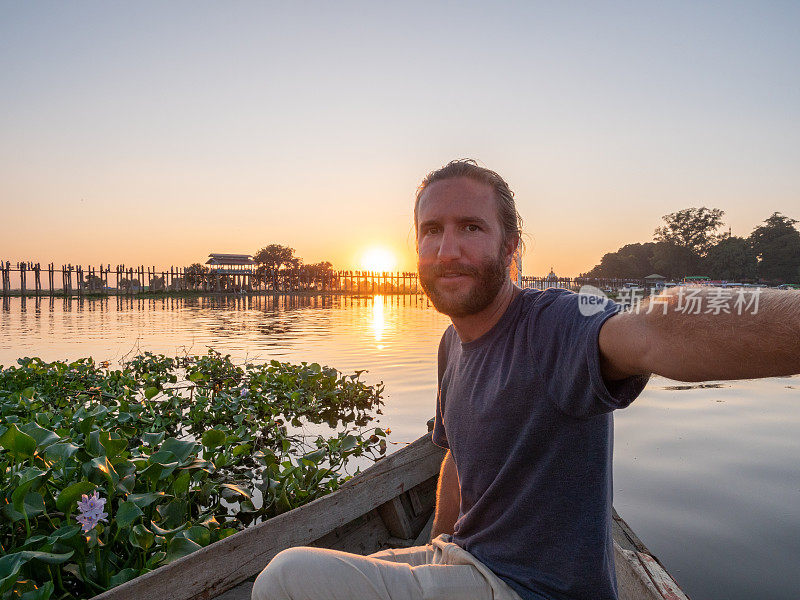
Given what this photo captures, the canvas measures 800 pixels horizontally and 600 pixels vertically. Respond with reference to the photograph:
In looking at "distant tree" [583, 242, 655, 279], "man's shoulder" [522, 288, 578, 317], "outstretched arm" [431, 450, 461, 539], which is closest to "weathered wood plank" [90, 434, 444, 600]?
"outstretched arm" [431, 450, 461, 539]

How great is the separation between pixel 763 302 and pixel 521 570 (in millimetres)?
1122

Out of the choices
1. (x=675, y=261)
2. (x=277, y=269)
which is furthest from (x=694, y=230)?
(x=277, y=269)

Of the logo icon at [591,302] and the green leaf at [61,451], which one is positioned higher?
the logo icon at [591,302]

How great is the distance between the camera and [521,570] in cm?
166

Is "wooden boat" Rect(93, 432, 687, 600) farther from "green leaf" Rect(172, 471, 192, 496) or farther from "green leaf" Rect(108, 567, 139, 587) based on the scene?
"green leaf" Rect(172, 471, 192, 496)

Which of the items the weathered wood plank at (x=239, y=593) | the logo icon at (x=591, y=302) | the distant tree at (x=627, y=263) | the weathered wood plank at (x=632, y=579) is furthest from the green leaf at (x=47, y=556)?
the distant tree at (x=627, y=263)

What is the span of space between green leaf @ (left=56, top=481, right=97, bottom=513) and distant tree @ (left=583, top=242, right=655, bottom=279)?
94.5 meters

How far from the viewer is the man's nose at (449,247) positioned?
1.96 metres

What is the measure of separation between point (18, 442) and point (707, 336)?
330cm

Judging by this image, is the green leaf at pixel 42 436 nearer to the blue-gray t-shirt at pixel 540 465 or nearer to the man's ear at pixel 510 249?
the blue-gray t-shirt at pixel 540 465

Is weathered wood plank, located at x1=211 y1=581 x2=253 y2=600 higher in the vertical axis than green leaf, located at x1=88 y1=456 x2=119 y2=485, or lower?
lower

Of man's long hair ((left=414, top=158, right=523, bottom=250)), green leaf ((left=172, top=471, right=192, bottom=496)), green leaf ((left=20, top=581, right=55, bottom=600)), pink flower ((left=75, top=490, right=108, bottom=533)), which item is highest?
man's long hair ((left=414, top=158, right=523, bottom=250))

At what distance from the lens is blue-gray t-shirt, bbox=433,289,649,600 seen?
155cm

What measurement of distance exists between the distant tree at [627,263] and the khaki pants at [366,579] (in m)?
94.4
